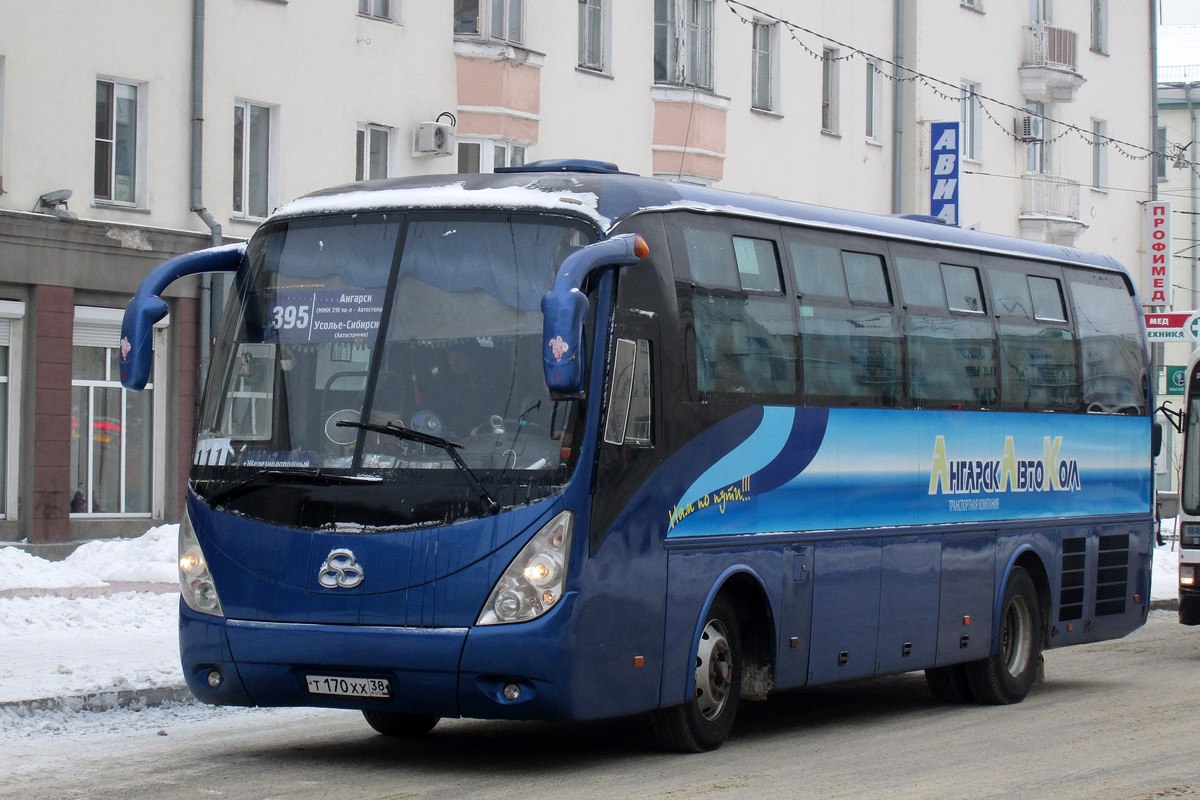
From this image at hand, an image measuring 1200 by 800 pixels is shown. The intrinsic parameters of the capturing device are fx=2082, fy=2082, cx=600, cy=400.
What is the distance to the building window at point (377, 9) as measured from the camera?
93.0ft

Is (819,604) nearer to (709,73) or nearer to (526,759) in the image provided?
(526,759)

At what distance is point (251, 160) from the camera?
2717 centimetres

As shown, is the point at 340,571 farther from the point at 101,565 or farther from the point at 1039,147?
the point at 1039,147

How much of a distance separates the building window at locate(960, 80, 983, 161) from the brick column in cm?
2207

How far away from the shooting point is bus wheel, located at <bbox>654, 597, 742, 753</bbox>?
10.8 meters

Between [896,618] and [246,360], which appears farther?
[896,618]

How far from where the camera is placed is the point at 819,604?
12117 millimetres

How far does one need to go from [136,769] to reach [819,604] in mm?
4033

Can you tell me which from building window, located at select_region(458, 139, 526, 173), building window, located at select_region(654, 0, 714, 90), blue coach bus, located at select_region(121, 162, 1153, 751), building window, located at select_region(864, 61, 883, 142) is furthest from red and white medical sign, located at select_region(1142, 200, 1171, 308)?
blue coach bus, located at select_region(121, 162, 1153, 751)

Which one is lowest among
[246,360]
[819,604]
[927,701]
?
[927,701]

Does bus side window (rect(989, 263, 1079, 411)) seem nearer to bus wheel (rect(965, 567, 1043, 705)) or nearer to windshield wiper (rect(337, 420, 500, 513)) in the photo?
bus wheel (rect(965, 567, 1043, 705))

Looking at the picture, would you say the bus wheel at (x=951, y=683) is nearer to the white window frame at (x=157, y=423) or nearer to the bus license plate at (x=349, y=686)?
the bus license plate at (x=349, y=686)

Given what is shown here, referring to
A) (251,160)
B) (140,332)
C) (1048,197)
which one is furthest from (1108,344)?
(1048,197)

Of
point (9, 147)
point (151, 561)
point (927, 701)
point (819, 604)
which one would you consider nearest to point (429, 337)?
point (819, 604)
